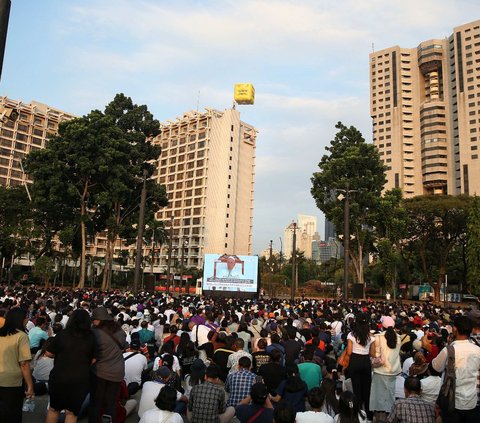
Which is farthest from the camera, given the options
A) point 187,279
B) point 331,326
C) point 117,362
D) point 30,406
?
point 187,279

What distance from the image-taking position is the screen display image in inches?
1455

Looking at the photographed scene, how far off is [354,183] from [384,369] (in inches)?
1348

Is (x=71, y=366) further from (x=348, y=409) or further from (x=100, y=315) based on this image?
(x=348, y=409)

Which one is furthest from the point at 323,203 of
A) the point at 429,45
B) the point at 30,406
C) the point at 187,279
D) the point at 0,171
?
the point at 429,45

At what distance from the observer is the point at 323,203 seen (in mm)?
→ 41406

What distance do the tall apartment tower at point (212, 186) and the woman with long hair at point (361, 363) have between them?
3443 inches

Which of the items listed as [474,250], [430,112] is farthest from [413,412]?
[430,112]

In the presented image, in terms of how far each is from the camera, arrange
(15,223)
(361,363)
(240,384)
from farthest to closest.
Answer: (15,223) → (361,363) → (240,384)

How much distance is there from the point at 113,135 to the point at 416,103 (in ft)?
313

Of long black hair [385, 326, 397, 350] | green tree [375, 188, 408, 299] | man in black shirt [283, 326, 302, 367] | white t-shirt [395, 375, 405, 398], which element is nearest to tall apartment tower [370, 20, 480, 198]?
green tree [375, 188, 408, 299]

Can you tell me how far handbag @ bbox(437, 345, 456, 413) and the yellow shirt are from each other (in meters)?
4.25

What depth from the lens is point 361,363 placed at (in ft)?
22.9

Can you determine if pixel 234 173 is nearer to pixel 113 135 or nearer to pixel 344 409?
pixel 113 135

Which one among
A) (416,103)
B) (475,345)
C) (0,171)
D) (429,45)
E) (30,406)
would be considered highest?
(429,45)
